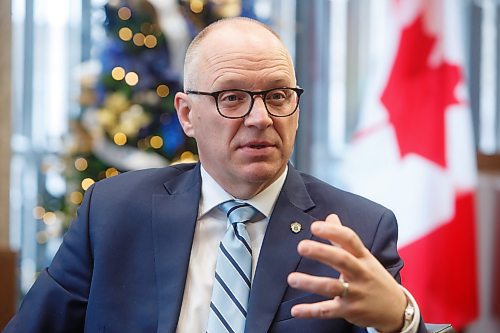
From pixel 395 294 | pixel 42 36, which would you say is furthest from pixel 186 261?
pixel 42 36

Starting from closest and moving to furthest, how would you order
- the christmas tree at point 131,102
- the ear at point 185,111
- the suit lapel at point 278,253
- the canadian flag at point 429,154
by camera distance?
the suit lapel at point 278,253 → the ear at point 185,111 → the canadian flag at point 429,154 → the christmas tree at point 131,102

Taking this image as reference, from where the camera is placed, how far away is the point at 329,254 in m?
1.55

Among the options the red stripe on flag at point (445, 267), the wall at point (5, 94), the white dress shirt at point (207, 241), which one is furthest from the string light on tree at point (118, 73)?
the white dress shirt at point (207, 241)

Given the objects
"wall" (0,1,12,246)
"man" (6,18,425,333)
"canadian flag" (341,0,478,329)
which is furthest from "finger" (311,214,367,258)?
"wall" (0,1,12,246)

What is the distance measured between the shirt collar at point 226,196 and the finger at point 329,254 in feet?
1.76

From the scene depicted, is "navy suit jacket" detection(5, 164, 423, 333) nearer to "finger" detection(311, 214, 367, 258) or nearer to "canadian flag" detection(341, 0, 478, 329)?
"finger" detection(311, 214, 367, 258)

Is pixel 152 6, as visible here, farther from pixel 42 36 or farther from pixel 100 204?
pixel 100 204

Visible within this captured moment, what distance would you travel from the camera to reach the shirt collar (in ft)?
6.90

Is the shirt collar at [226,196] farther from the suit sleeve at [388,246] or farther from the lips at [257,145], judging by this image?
the suit sleeve at [388,246]

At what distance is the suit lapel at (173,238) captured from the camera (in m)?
1.99

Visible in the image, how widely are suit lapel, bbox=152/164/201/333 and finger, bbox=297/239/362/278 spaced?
53 centimetres

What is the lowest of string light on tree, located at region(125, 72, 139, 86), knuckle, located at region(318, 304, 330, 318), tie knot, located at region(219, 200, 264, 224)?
knuckle, located at region(318, 304, 330, 318)

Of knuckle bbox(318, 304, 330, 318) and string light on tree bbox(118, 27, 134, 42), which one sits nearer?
knuckle bbox(318, 304, 330, 318)

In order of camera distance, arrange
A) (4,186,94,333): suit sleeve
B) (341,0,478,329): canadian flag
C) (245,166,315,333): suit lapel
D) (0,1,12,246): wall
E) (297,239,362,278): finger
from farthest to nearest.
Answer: (0,1,12,246): wall → (341,0,478,329): canadian flag → (4,186,94,333): suit sleeve → (245,166,315,333): suit lapel → (297,239,362,278): finger
